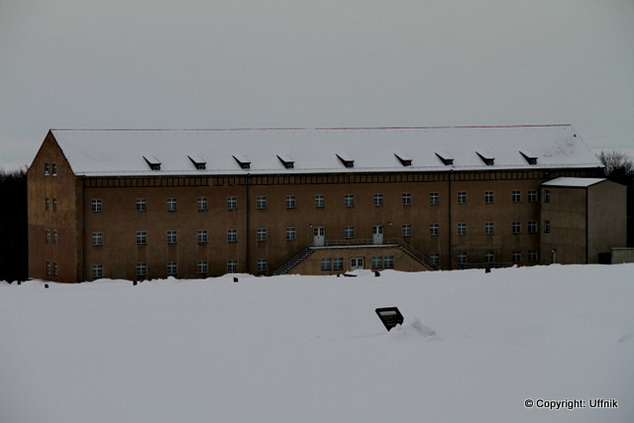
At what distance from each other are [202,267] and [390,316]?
29.3 meters

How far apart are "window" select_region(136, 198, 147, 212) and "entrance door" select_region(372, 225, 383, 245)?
12154mm

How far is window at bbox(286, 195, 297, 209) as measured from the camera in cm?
4794

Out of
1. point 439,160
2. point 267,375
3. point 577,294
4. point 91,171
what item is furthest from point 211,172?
point 267,375

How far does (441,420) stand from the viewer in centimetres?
1369

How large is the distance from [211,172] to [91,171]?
19.8ft

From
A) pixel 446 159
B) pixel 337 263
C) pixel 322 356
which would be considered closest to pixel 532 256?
pixel 446 159

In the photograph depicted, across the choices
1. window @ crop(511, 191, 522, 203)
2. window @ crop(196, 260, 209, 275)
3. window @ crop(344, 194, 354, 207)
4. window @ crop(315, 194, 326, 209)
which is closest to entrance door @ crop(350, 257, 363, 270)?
window @ crop(344, 194, 354, 207)

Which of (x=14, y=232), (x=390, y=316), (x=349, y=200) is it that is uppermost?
(x=349, y=200)

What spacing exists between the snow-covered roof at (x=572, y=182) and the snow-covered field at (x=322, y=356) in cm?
2566

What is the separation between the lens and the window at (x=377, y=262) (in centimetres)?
4753

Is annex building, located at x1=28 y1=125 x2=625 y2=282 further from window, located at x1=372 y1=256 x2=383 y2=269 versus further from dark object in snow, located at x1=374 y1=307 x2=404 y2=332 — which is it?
dark object in snow, located at x1=374 y1=307 x2=404 y2=332

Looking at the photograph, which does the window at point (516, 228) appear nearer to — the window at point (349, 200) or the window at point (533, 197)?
the window at point (533, 197)

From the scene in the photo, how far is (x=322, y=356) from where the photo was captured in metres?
16.3

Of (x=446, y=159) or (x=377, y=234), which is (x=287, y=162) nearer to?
(x=377, y=234)
